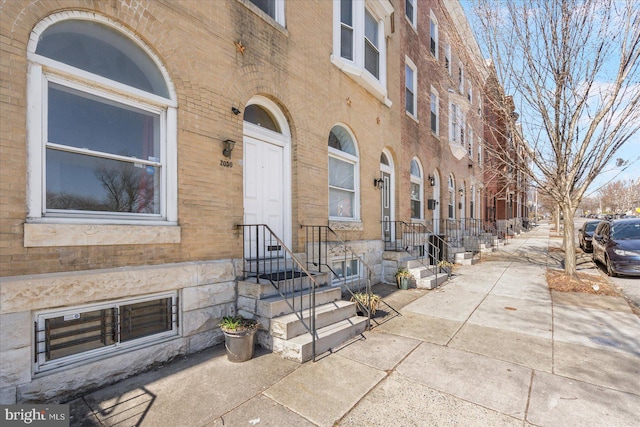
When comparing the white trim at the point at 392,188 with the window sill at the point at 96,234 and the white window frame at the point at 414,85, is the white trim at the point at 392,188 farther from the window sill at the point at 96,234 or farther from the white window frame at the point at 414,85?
the window sill at the point at 96,234

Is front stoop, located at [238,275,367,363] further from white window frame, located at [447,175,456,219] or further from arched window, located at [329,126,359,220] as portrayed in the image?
white window frame, located at [447,175,456,219]

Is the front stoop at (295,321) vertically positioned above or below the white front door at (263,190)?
below

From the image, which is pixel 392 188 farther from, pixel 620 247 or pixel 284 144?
pixel 620 247

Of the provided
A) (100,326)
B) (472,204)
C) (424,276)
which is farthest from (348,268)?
(472,204)

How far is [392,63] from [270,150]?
625cm

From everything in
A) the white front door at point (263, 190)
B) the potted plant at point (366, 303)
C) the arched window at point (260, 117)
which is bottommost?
the potted plant at point (366, 303)

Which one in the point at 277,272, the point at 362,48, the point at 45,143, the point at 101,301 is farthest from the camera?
the point at 362,48

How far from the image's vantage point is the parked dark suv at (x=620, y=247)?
858cm

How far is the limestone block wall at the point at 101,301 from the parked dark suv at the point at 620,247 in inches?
405

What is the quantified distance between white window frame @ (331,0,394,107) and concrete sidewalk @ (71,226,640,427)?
19.3 ft

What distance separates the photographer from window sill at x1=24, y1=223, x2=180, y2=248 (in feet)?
10.2

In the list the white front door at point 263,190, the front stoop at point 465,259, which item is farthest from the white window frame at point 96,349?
the front stoop at point 465,259

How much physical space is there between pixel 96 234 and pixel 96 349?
129 centimetres

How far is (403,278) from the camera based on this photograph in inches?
315
